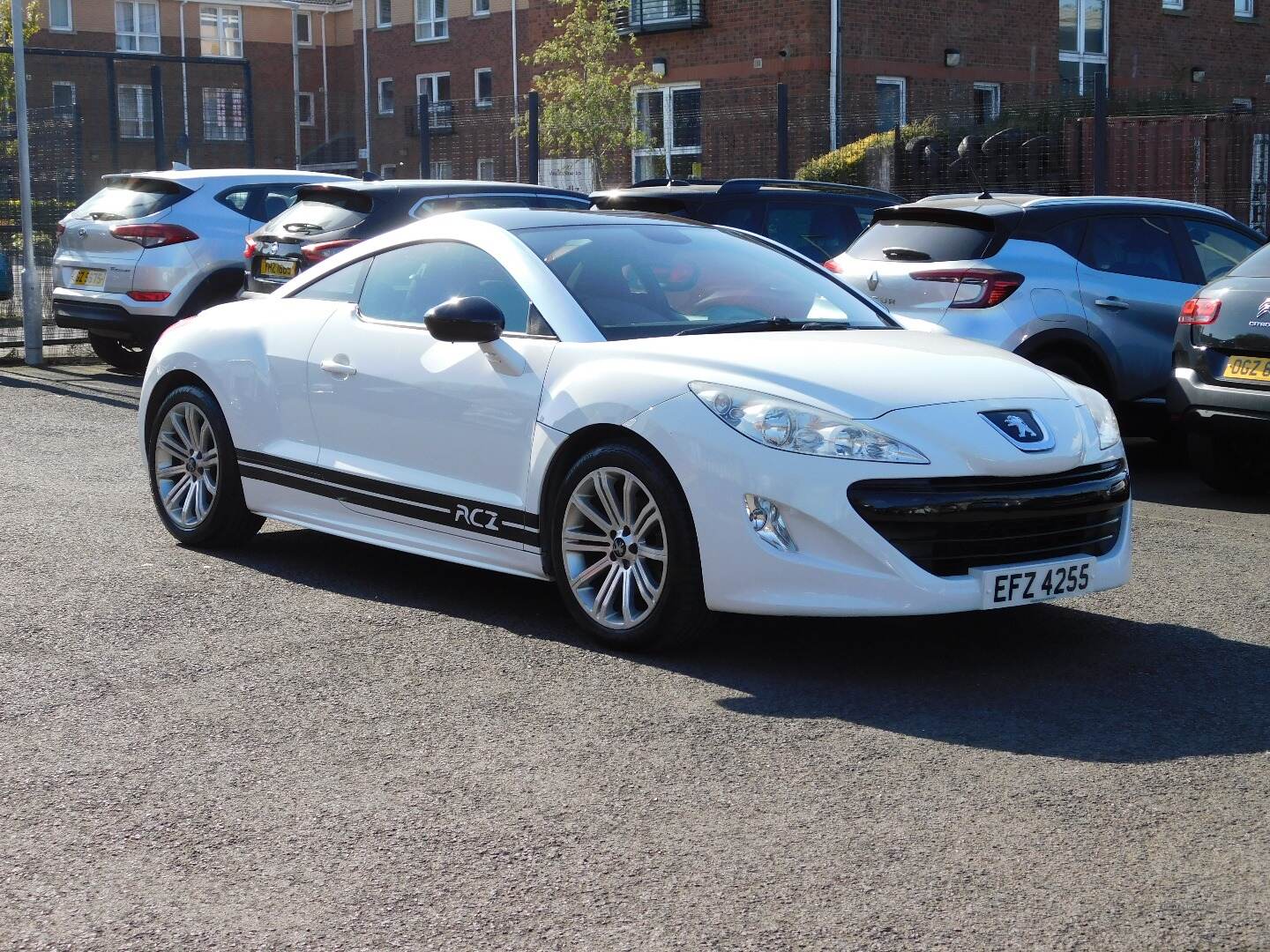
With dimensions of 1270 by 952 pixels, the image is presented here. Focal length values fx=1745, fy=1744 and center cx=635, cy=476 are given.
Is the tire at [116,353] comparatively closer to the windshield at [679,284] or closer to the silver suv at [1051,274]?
the silver suv at [1051,274]

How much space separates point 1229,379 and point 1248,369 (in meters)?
0.12

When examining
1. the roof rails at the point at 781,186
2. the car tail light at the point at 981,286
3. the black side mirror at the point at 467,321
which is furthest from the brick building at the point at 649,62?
the black side mirror at the point at 467,321

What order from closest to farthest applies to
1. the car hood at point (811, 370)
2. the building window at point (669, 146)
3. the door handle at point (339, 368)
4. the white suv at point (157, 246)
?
the car hood at point (811, 370), the door handle at point (339, 368), the white suv at point (157, 246), the building window at point (669, 146)

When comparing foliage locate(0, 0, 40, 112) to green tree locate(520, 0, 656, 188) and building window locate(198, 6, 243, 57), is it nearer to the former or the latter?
building window locate(198, 6, 243, 57)

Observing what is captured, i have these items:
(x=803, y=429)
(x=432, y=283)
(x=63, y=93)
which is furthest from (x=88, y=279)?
(x=63, y=93)

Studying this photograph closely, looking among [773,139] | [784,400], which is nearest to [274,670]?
[784,400]

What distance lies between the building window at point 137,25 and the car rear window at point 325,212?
5109 centimetres

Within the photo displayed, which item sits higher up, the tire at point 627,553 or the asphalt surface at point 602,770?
the tire at point 627,553

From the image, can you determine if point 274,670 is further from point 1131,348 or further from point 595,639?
point 1131,348

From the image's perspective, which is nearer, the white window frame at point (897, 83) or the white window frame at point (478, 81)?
the white window frame at point (897, 83)

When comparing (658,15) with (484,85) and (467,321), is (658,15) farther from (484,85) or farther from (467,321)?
(467,321)

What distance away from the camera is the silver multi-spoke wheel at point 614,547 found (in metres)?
5.83

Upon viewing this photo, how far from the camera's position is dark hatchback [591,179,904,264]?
1238 cm

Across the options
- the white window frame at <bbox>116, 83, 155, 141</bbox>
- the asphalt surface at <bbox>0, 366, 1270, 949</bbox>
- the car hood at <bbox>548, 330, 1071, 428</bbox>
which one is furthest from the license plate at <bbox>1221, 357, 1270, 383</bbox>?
the white window frame at <bbox>116, 83, 155, 141</bbox>
